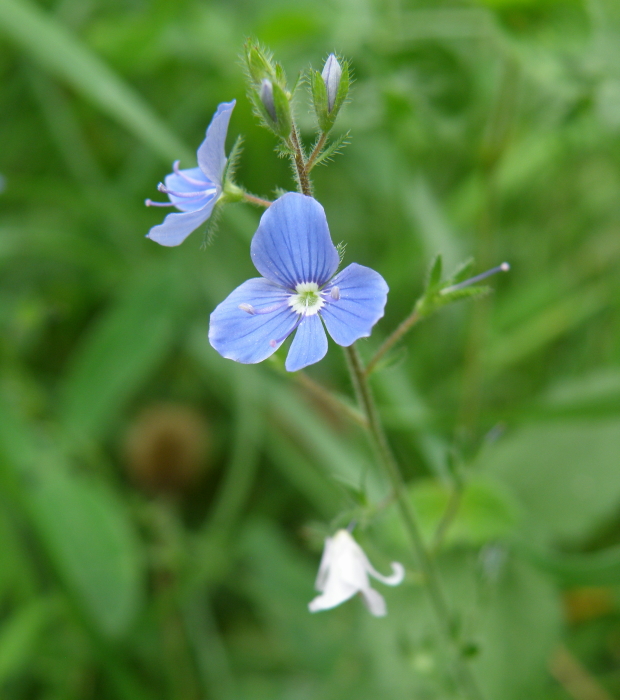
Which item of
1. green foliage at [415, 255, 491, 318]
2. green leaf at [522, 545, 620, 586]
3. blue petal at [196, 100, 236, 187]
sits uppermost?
blue petal at [196, 100, 236, 187]

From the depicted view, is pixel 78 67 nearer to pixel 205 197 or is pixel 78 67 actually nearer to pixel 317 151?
pixel 205 197

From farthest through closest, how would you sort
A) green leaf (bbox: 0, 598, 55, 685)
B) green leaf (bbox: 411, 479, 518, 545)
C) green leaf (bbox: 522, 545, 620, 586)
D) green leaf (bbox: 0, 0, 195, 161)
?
green leaf (bbox: 0, 0, 195, 161), green leaf (bbox: 0, 598, 55, 685), green leaf (bbox: 411, 479, 518, 545), green leaf (bbox: 522, 545, 620, 586)

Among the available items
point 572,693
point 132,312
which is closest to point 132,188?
point 132,312

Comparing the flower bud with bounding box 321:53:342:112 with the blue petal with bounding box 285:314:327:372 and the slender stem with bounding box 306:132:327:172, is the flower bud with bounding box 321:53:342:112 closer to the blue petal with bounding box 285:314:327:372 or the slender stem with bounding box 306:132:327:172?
the slender stem with bounding box 306:132:327:172

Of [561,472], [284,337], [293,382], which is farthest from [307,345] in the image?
[293,382]

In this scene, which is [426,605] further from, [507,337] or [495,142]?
[495,142]

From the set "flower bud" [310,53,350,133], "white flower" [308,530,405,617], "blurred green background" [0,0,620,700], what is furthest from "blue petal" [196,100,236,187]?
"blurred green background" [0,0,620,700]
